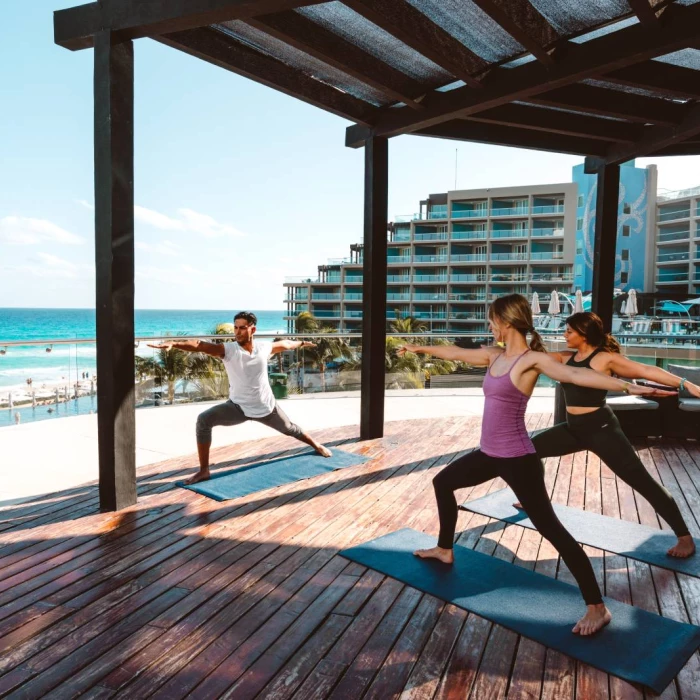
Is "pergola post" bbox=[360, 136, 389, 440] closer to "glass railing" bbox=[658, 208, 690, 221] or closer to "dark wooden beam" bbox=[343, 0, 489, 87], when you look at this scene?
"dark wooden beam" bbox=[343, 0, 489, 87]

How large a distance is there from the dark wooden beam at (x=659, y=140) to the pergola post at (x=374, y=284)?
244 cm

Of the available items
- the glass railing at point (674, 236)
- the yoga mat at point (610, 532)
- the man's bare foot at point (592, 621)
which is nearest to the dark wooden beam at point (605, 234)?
the yoga mat at point (610, 532)

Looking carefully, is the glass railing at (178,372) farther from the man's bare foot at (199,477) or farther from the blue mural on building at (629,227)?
the blue mural on building at (629,227)

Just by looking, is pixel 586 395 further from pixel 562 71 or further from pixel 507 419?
pixel 562 71

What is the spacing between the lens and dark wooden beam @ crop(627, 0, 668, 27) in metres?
3.36

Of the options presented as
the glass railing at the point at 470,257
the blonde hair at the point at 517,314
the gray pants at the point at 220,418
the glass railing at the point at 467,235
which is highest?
the glass railing at the point at 467,235

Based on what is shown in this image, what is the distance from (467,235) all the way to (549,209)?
31.1 ft

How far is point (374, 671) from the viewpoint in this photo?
212cm

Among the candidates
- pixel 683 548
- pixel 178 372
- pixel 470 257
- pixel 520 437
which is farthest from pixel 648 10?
pixel 470 257

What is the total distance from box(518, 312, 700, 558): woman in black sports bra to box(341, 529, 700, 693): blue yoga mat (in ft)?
2.32

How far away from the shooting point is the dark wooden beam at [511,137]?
5844mm

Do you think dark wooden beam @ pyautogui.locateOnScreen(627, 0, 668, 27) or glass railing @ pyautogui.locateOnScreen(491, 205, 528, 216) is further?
glass railing @ pyautogui.locateOnScreen(491, 205, 528, 216)

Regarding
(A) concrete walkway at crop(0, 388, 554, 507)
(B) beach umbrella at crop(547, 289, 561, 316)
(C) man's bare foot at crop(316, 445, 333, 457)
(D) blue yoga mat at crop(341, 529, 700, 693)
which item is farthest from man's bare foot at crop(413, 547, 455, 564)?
(B) beach umbrella at crop(547, 289, 561, 316)

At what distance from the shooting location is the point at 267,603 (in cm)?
261
